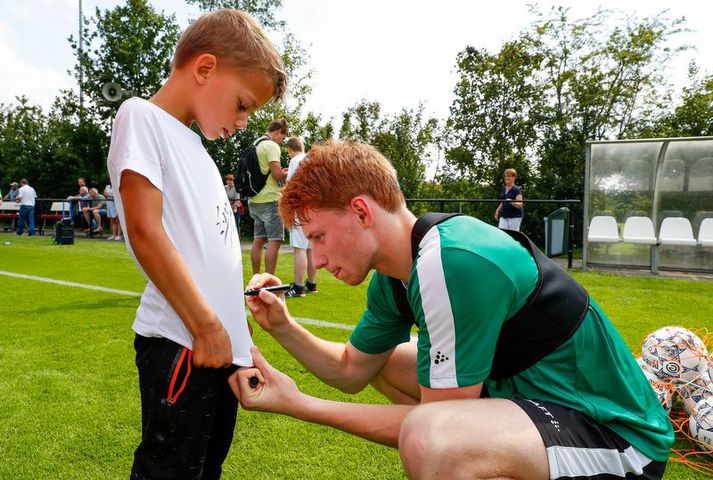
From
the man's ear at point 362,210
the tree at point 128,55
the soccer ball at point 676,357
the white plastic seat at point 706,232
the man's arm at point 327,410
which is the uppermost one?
the tree at point 128,55

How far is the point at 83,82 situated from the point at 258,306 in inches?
1133

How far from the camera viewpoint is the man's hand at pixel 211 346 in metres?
1.36

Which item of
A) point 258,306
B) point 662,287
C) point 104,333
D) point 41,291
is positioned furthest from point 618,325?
point 41,291

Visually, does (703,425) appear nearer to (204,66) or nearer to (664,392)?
(664,392)

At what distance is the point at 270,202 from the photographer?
6.05m

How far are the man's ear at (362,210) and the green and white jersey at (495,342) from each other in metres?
0.20

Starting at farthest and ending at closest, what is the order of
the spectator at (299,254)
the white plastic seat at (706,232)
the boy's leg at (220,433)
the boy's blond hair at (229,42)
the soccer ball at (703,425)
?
the white plastic seat at (706,232)
the spectator at (299,254)
the soccer ball at (703,425)
the boy's leg at (220,433)
the boy's blond hair at (229,42)

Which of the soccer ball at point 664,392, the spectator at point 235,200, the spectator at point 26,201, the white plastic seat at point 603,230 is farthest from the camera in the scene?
the spectator at point 26,201

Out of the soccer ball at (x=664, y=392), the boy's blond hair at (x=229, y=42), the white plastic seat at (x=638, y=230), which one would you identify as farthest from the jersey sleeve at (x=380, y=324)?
the white plastic seat at (x=638, y=230)

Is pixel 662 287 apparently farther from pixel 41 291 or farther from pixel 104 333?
pixel 41 291

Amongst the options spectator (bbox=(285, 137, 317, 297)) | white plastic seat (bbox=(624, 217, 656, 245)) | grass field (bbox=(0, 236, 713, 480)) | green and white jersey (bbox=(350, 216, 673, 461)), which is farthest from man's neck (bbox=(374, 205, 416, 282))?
white plastic seat (bbox=(624, 217, 656, 245))

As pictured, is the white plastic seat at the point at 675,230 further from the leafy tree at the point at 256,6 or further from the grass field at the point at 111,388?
the leafy tree at the point at 256,6

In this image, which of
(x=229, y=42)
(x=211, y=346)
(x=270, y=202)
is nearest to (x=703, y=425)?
(x=211, y=346)

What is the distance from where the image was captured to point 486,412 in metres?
1.46
